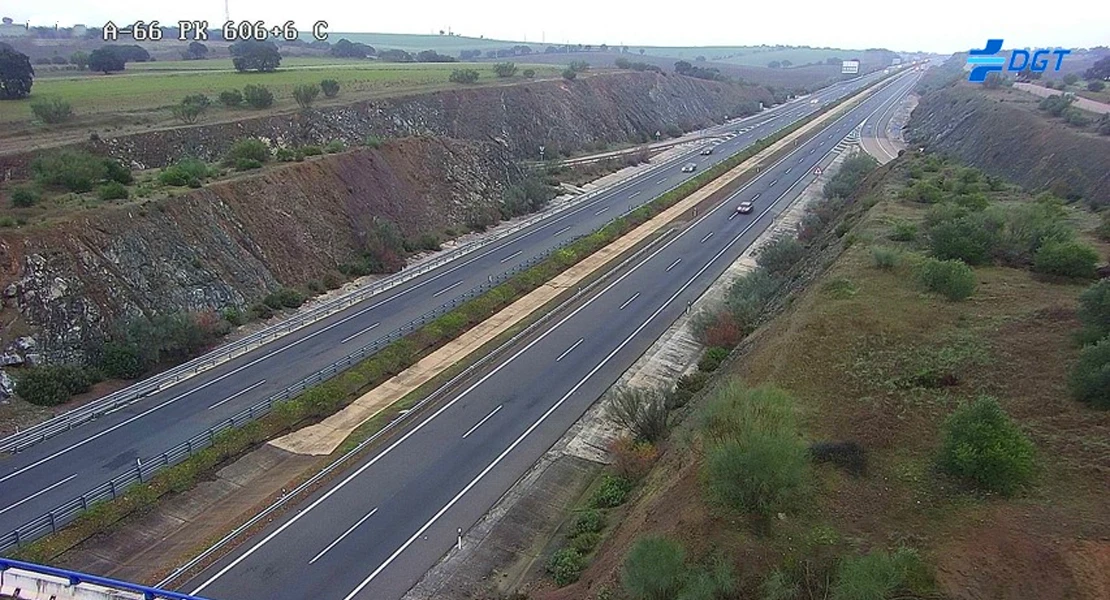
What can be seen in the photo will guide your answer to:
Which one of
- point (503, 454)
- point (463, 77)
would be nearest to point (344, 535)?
point (503, 454)

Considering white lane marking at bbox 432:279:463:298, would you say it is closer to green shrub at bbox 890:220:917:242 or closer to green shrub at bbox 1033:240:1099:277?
green shrub at bbox 890:220:917:242

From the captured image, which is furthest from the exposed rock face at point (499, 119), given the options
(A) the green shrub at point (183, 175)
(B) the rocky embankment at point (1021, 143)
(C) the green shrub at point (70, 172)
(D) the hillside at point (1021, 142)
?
(D) the hillside at point (1021, 142)

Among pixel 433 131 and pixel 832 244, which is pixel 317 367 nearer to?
pixel 832 244

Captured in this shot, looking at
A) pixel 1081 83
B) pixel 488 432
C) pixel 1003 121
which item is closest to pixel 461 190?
pixel 488 432

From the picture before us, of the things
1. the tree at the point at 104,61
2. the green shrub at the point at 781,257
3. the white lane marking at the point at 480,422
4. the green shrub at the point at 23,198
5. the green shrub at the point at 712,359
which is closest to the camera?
the white lane marking at the point at 480,422

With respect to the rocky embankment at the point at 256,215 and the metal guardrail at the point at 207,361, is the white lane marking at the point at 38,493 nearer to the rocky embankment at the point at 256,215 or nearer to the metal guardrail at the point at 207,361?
the metal guardrail at the point at 207,361

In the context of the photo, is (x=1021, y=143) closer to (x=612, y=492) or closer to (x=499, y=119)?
(x=499, y=119)
